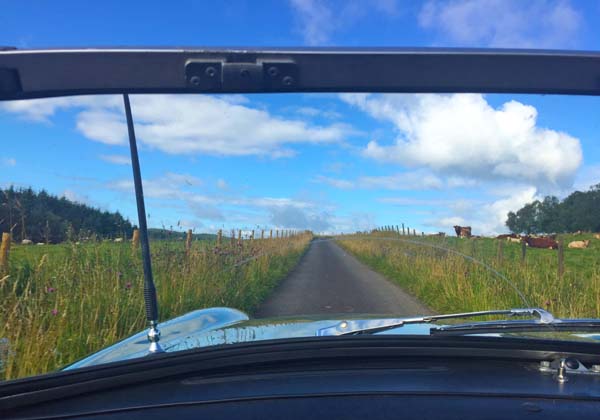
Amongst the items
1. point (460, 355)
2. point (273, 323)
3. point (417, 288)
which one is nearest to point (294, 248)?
point (417, 288)

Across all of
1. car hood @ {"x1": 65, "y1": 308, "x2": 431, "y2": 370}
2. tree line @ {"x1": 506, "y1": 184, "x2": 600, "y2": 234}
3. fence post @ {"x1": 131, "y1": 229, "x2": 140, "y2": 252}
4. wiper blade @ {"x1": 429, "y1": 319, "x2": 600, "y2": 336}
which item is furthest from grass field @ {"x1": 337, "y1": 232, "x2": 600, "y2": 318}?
car hood @ {"x1": 65, "y1": 308, "x2": 431, "y2": 370}

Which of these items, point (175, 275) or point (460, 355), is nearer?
point (460, 355)

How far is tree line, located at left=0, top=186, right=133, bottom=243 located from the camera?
4.73m

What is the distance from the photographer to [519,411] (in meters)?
1.64

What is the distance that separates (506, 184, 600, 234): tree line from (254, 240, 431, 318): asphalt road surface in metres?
3.12

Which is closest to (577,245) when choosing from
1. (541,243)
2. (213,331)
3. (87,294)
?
(541,243)

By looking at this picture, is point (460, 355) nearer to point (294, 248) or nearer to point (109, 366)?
point (109, 366)

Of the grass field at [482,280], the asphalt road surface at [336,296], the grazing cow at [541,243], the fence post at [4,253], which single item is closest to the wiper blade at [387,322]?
the grass field at [482,280]

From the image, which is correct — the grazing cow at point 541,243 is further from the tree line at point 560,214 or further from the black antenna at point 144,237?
the black antenna at point 144,237

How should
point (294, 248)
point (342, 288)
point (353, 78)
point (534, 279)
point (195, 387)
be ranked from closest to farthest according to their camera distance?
1. point (353, 78)
2. point (195, 387)
3. point (534, 279)
4. point (342, 288)
5. point (294, 248)

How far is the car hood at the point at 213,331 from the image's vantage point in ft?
8.59

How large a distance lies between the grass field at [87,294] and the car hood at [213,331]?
104cm

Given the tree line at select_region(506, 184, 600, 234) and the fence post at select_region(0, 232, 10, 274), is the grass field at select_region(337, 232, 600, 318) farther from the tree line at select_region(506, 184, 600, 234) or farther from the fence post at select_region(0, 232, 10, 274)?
the fence post at select_region(0, 232, 10, 274)

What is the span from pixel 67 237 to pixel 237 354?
5452 millimetres
